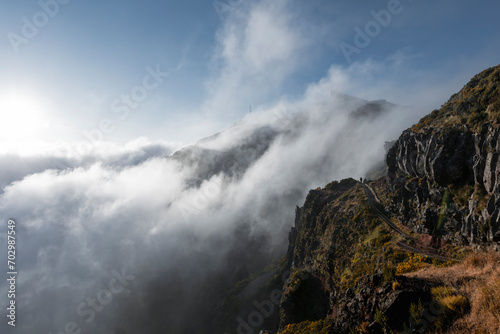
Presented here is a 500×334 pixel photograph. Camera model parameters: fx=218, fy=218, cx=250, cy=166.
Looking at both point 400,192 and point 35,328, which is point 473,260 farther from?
point 35,328

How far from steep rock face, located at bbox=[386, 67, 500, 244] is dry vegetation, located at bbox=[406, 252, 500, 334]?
592 inches

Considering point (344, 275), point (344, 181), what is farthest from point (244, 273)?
point (344, 275)

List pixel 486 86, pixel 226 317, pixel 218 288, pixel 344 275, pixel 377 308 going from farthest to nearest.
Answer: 1. pixel 218 288
2. pixel 226 317
3. pixel 344 275
4. pixel 486 86
5. pixel 377 308

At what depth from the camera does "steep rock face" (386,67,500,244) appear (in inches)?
1021

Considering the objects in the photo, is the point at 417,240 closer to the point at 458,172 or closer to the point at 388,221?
the point at 388,221

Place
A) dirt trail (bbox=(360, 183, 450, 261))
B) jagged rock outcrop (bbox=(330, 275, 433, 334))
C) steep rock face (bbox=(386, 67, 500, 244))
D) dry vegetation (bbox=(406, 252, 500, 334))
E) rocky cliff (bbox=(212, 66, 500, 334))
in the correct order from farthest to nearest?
dirt trail (bbox=(360, 183, 450, 261))
steep rock face (bbox=(386, 67, 500, 244))
jagged rock outcrop (bbox=(330, 275, 433, 334))
rocky cliff (bbox=(212, 66, 500, 334))
dry vegetation (bbox=(406, 252, 500, 334))

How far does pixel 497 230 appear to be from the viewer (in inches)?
901

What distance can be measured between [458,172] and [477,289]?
28.6 meters

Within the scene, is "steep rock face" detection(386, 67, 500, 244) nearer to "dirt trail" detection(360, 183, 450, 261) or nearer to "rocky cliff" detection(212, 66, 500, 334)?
"rocky cliff" detection(212, 66, 500, 334)

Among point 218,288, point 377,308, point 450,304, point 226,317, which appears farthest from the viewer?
point 218,288

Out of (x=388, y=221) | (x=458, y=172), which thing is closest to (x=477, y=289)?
(x=458, y=172)

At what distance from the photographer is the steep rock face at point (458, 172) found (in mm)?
25922

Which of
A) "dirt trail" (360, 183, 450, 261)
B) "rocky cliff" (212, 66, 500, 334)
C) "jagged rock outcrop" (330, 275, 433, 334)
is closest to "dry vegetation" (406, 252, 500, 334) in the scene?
"rocky cliff" (212, 66, 500, 334)

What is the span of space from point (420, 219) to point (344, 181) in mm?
47929
